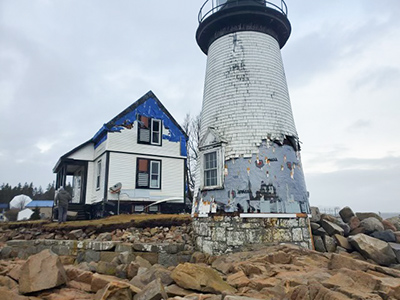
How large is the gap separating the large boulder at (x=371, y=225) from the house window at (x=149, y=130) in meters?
11.0

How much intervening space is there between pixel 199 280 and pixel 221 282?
19.0 inches

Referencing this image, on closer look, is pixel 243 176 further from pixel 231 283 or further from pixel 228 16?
pixel 228 16

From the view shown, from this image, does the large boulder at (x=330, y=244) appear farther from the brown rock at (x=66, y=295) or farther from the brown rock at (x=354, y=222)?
the brown rock at (x=66, y=295)

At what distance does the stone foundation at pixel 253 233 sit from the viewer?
348 inches

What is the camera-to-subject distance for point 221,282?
18.5 ft

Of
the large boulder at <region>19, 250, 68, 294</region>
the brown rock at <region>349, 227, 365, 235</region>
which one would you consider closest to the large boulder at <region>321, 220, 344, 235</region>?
the brown rock at <region>349, 227, 365, 235</region>

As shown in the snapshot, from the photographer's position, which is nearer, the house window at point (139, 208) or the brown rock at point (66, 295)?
the brown rock at point (66, 295)

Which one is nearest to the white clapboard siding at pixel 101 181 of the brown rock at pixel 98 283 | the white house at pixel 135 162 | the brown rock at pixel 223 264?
the white house at pixel 135 162

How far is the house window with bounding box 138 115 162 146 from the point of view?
1653 centimetres

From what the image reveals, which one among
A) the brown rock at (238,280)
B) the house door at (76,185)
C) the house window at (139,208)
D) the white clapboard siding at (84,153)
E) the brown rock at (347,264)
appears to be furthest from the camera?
the house door at (76,185)

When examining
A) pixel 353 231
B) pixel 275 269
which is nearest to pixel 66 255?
pixel 275 269

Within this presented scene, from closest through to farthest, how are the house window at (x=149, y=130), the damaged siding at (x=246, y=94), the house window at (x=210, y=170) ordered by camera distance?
the damaged siding at (x=246, y=94) < the house window at (x=210, y=170) < the house window at (x=149, y=130)

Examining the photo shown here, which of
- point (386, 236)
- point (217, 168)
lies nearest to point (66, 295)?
point (217, 168)


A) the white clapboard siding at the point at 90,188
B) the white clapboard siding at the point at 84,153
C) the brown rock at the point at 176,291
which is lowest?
the brown rock at the point at 176,291
